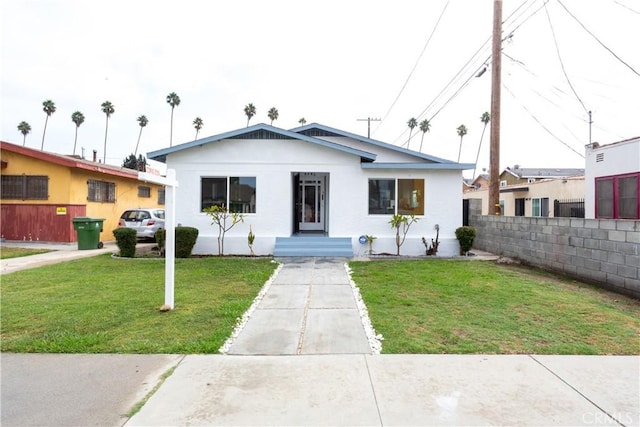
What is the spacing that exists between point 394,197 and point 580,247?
5308mm

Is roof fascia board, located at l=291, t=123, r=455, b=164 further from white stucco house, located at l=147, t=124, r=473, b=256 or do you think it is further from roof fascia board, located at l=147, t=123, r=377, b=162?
roof fascia board, located at l=147, t=123, r=377, b=162

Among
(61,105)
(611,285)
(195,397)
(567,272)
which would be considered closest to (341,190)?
(567,272)

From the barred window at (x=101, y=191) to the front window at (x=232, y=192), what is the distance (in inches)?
291

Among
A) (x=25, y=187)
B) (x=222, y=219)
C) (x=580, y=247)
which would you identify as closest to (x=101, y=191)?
(x=25, y=187)

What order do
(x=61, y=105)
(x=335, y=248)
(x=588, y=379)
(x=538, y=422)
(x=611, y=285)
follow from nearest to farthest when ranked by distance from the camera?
(x=538, y=422), (x=588, y=379), (x=611, y=285), (x=335, y=248), (x=61, y=105)

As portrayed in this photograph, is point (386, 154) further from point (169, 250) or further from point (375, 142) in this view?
point (169, 250)

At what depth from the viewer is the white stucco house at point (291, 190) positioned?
1200 centimetres

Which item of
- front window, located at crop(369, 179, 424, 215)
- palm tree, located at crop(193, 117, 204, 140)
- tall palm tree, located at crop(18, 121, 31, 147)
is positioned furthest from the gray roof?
tall palm tree, located at crop(18, 121, 31, 147)

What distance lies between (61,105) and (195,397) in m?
55.4

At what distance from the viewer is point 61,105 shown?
4656cm

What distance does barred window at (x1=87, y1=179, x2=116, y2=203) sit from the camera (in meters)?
16.3

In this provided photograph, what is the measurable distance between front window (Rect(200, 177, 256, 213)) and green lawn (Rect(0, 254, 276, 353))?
291cm

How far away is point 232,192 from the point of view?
12.2 meters

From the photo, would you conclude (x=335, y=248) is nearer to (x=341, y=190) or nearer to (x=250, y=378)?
(x=341, y=190)
